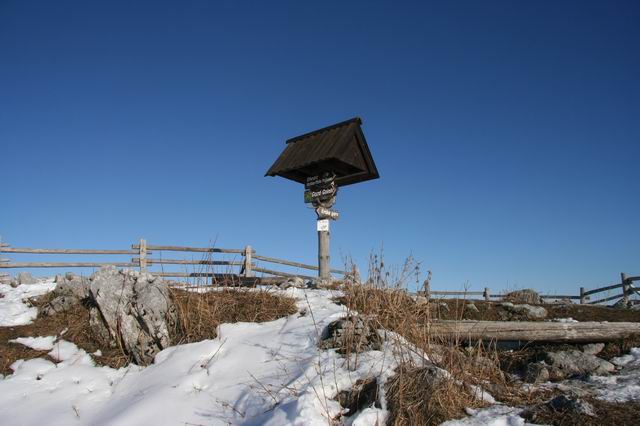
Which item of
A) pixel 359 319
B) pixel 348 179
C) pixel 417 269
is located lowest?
pixel 359 319

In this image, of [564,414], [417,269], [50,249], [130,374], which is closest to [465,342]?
[417,269]

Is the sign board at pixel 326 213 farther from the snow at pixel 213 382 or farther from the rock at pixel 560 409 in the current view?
the rock at pixel 560 409

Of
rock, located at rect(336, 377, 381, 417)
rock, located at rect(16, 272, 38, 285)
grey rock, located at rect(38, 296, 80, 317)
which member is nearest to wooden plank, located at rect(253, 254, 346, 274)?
rock, located at rect(16, 272, 38, 285)

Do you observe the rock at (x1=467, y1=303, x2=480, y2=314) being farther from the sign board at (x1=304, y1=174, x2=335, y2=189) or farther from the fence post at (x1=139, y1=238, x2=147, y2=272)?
the fence post at (x1=139, y1=238, x2=147, y2=272)

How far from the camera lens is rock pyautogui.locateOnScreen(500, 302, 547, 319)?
809 cm

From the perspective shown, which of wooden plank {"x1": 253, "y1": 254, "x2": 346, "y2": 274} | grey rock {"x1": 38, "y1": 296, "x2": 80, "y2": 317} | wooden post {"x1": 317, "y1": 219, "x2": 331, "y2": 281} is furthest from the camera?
wooden plank {"x1": 253, "y1": 254, "x2": 346, "y2": 274}

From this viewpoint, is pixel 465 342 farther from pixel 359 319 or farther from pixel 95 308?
pixel 95 308

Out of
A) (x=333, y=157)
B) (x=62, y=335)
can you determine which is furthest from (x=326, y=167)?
(x=62, y=335)

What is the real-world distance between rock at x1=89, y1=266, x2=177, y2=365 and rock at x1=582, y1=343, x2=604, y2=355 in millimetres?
5782

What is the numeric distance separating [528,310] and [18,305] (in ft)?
30.8

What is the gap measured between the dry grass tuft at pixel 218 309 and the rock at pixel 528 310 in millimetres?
4668

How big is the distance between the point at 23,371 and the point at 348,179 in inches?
329

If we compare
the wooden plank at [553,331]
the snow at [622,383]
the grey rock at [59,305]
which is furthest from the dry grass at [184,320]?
the snow at [622,383]

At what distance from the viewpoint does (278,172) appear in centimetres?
1184
